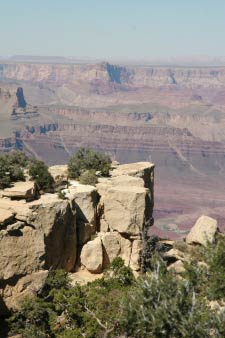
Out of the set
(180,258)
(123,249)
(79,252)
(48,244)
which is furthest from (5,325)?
(180,258)

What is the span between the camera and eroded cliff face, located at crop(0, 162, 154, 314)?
22234mm

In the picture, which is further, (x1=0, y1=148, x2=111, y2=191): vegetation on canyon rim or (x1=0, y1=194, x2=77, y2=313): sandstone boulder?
(x1=0, y1=148, x2=111, y2=191): vegetation on canyon rim

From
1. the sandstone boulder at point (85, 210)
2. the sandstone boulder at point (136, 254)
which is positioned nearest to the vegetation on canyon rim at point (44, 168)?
the sandstone boulder at point (85, 210)

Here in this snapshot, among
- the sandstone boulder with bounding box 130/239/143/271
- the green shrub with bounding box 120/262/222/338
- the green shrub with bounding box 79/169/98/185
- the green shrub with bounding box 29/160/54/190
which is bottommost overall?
the sandstone boulder with bounding box 130/239/143/271

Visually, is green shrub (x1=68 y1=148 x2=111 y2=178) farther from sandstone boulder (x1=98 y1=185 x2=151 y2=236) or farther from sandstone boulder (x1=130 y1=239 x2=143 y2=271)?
sandstone boulder (x1=130 y1=239 x2=143 y2=271)

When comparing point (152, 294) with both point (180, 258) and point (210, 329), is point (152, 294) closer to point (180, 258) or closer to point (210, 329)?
point (210, 329)

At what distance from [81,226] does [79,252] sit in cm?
134

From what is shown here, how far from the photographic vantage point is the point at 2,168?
27.1 metres

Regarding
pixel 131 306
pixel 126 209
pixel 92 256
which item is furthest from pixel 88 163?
pixel 131 306

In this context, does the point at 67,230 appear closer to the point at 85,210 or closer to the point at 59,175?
the point at 85,210

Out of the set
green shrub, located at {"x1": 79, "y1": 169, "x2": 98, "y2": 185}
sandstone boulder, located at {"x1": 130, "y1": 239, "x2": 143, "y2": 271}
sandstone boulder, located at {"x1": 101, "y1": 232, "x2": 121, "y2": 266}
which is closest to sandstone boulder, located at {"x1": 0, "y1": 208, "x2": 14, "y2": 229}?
sandstone boulder, located at {"x1": 101, "y1": 232, "x2": 121, "y2": 266}

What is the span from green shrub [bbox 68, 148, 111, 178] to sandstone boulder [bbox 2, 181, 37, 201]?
6.91 metres

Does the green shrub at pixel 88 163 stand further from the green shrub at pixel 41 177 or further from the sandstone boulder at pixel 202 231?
the sandstone boulder at pixel 202 231

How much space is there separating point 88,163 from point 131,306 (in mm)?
19335
